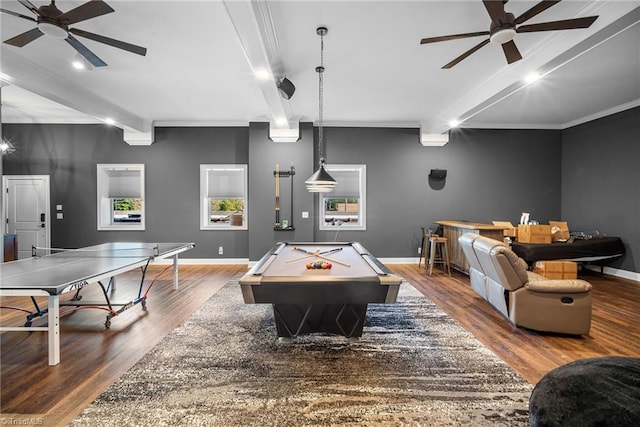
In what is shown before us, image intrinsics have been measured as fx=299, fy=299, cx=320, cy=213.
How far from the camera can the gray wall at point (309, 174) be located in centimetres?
636

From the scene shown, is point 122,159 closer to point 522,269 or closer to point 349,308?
point 349,308

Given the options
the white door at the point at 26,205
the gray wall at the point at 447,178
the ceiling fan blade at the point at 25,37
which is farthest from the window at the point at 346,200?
the white door at the point at 26,205

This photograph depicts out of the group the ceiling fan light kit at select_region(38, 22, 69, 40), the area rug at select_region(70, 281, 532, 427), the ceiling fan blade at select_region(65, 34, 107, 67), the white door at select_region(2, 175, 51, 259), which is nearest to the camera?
the area rug at select_region(70, 281, 532, 427)

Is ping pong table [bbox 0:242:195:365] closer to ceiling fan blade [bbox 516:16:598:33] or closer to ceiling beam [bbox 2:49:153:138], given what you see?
ceiling beam [bbox 2:49:153:138]

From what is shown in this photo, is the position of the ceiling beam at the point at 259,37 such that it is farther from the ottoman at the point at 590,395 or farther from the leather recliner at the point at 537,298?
the leather recliner at the point at 537,298

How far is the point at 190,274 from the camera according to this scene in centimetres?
571

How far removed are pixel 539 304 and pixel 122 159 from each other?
778cm

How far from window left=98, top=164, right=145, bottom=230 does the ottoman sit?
7.30 m

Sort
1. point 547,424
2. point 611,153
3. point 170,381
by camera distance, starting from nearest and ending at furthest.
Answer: point 547,424
point 170,381
point 611,153

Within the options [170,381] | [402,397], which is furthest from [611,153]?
[170,381]

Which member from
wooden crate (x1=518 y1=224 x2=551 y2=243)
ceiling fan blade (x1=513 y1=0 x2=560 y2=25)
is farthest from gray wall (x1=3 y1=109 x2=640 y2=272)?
ceiling fan blade (x1=513 y1=0 x2=560 y2=25)

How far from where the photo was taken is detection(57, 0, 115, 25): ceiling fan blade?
224cm

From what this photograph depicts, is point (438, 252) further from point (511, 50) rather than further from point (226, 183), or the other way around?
point (226, 183)

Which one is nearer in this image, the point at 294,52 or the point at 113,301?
the point at 294,52
